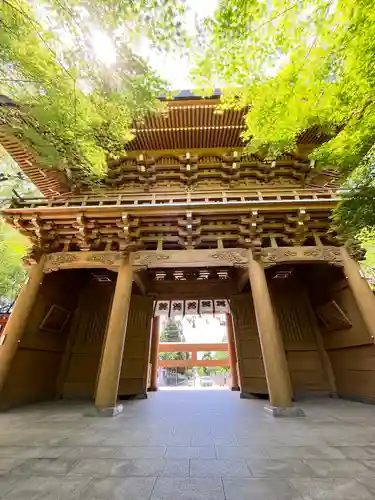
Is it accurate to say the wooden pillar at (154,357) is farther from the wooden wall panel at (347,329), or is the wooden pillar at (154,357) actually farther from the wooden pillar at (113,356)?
the wooden wall panel at (347,329)

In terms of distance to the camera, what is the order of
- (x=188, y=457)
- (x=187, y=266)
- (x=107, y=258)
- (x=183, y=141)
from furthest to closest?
(x=183, y=141), (x=107, y=258), (x=187, y=266), (x=188, y=457)

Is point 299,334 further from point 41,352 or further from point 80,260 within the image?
point 41,352

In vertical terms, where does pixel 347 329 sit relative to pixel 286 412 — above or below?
above

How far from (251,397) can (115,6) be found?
10.6 m

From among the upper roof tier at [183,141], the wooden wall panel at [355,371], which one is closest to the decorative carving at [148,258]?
the upper roof tier at [183,141]

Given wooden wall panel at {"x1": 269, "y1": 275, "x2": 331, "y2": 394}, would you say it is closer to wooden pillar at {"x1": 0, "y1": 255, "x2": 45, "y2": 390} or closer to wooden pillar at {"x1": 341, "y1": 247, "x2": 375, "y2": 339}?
wooden pillar at {"x1": 341, "y1": 247, "x2": 375, "y2": 339}

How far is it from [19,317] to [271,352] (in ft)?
21.0

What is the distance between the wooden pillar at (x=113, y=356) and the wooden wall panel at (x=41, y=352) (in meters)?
2.70

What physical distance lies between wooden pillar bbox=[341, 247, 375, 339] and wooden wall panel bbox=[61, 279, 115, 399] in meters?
7.98

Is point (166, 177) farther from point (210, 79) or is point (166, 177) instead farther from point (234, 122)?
point (210, 79)

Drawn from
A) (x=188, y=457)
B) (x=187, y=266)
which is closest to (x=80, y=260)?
(x=187, y=266)

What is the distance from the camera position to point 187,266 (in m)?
6.74

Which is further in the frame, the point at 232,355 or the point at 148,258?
the point at 232,355

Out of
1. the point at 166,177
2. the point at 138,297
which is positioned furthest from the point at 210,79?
the point at 138,297
